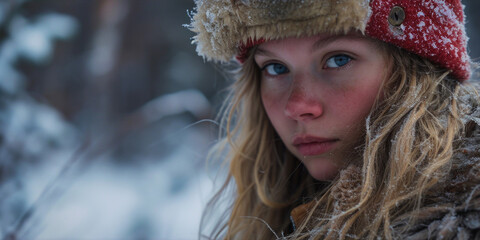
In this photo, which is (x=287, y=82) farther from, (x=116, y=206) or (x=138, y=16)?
(x=138, y=16)

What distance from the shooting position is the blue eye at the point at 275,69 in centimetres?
135

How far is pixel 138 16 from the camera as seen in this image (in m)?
9.16

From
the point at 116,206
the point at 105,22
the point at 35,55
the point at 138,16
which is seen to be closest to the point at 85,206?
the point at 116,206

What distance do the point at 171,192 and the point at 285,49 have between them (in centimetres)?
347

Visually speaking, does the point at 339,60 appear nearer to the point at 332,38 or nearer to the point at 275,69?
the point at 332,38

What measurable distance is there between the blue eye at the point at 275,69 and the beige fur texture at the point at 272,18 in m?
0.15

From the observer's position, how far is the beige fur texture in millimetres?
1082

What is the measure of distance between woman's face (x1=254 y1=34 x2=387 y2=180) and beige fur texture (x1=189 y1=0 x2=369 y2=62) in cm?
6

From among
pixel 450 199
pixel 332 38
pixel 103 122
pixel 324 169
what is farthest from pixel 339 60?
pixel 103 122

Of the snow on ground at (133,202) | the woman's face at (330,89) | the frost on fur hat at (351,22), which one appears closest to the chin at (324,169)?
the woman's face at (330,89)

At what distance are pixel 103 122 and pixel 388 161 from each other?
715 cm

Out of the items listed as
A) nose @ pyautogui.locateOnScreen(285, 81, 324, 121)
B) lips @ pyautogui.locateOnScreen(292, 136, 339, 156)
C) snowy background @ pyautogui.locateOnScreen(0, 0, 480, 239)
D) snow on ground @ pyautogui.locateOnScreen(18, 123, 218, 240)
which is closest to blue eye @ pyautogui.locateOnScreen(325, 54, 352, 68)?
nose @ pyautogui.locateOnScreen(285, 81, 324, 121)

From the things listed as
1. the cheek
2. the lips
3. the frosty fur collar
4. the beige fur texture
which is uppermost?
the beige fur texture

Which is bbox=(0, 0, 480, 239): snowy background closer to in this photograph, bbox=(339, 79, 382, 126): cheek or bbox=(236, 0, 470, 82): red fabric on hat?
bbox=(339, 79, 382, 126): cheek
